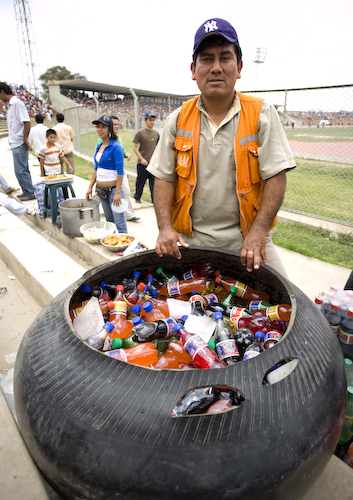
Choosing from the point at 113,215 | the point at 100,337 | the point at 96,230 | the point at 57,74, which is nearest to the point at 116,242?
the point at 96,230

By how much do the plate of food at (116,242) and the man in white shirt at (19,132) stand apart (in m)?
4.25

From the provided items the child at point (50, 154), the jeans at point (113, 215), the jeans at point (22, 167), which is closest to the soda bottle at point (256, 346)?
the jeans at point (113, 215)

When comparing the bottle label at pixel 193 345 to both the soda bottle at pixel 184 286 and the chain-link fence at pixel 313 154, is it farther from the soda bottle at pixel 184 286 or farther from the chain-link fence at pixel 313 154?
the chain-link fence at pixel 313 154

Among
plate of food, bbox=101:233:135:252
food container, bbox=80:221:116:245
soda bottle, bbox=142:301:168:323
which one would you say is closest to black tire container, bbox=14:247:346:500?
→ soda bottle, bbox=142:301:168:323

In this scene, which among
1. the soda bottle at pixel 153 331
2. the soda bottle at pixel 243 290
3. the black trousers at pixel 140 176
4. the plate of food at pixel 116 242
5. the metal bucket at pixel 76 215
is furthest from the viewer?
the black trousers at pixel 140 176

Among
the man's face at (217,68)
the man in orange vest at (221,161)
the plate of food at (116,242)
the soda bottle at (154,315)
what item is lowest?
the plate of food at (116,242)

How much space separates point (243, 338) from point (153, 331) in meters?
0.53

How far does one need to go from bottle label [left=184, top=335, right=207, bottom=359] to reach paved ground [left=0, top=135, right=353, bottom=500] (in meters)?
0.94

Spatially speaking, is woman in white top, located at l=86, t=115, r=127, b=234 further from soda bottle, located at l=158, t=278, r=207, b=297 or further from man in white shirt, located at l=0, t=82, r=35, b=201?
man in white shirt, located at l=0, t=82, r=35, b=201

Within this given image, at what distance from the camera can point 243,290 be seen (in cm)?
225

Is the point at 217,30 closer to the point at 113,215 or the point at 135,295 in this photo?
the point at 135,295

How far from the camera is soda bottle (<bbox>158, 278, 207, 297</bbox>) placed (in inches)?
93.2

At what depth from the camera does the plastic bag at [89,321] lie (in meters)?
1.84

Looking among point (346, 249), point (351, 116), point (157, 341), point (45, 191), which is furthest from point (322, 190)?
point (157, 341)
